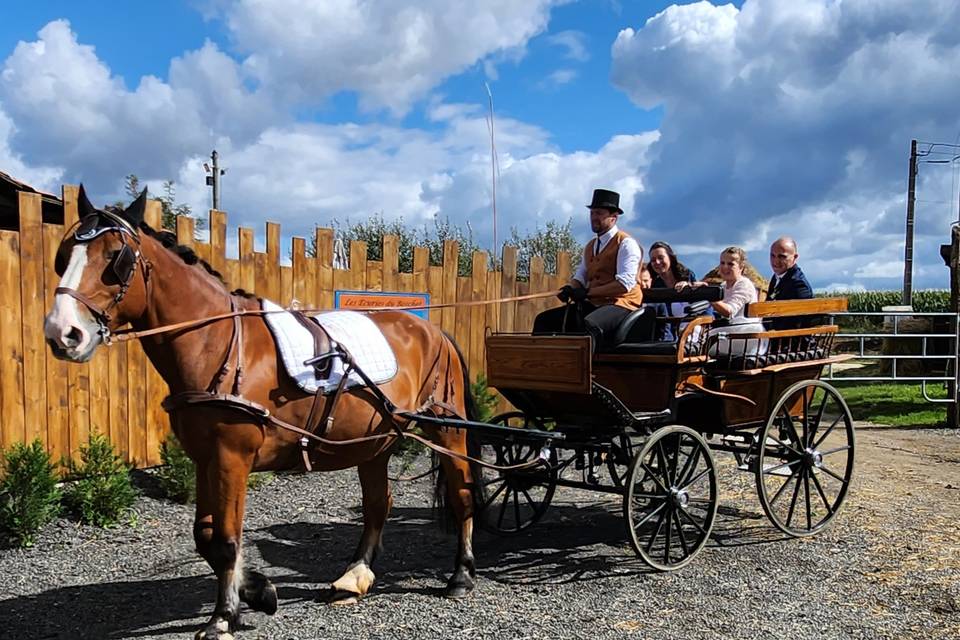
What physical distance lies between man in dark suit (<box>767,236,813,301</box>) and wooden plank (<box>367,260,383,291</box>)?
397 cm

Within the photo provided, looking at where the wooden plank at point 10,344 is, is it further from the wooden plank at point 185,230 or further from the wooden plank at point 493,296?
Result: the wooden plank at point 493,296

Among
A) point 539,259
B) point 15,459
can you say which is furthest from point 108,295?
point 539,259

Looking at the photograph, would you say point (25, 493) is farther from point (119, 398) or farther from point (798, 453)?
point (798, 453)

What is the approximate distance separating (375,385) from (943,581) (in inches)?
148

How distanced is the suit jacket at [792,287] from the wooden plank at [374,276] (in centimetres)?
398

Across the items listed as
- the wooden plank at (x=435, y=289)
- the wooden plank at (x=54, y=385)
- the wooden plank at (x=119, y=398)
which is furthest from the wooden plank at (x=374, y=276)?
the wooden plank at (x=54, y=385)

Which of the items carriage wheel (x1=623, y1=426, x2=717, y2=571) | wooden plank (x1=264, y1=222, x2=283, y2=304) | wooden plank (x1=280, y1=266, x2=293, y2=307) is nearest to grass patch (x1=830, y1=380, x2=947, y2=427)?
carriage wheel (x1=623, y1=426, x2=717, y2=571)

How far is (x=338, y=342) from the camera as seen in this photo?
4.27m

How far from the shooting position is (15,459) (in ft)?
18.4

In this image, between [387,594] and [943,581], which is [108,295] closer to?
[387,594]

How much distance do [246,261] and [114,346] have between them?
1421mm

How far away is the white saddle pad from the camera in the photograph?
4.04 meters

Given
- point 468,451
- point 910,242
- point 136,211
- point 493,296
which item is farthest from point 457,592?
point 910,242

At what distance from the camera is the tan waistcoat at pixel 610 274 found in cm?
543
